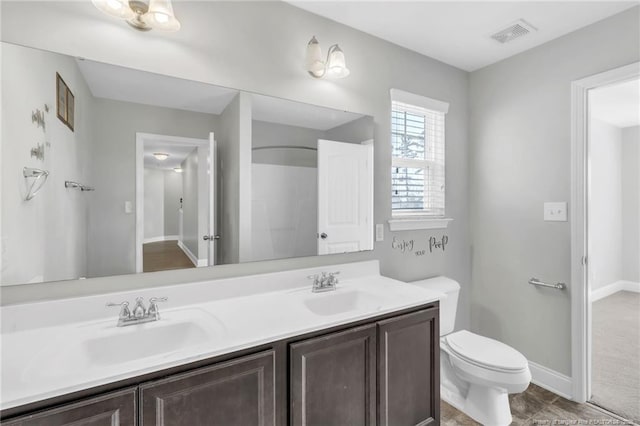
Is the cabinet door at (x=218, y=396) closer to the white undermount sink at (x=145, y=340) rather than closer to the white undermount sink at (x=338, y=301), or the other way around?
the white undermount sink at (x=145, y=340)

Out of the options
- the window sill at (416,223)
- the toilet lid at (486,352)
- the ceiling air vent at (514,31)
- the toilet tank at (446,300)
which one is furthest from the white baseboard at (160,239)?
the ceiling air vent at (514,31)

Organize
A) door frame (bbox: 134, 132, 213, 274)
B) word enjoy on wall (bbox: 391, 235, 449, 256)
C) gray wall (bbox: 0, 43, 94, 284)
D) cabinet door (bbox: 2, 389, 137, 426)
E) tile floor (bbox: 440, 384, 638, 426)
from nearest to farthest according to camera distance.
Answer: cabinet door (bbox: 2, 389, 137, 426)
gray wall (bbox: 0, 43, 94, 284)
door frame (bbox: 134, 132, 213, 274)
tile floor (bbox: 440, 384, 638, 426)
word enjoy on wall (bbox: 391, 235, 449, 256)

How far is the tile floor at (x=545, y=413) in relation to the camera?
6.13 feet

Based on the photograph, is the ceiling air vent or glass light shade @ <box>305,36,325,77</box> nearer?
glass light shade @ <box>305,36,325,77</box>

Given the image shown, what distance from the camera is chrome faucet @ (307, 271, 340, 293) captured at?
5.66 ft

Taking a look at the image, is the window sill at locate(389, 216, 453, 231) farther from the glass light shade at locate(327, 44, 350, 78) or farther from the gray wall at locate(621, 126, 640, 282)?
the gray wall at locate(621, 126, 640, 282)

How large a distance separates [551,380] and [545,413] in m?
0.34

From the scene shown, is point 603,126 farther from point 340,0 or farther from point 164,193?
point 164,193

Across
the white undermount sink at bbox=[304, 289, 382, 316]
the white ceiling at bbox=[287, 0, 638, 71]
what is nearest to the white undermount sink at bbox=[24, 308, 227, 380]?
the white undermount sink at bbox=[304, 289, 382, 316]

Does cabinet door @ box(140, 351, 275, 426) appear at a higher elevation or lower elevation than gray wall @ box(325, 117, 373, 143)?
lower

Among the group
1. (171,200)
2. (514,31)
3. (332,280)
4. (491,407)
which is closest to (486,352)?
(491,407)

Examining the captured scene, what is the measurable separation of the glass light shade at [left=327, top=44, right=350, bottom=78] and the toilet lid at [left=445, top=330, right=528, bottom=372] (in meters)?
1.79

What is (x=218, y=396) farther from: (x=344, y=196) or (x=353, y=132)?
(x=353, y=132)

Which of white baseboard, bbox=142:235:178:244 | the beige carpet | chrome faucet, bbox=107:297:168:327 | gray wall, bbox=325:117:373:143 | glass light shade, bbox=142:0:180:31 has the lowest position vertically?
the beige carpet
